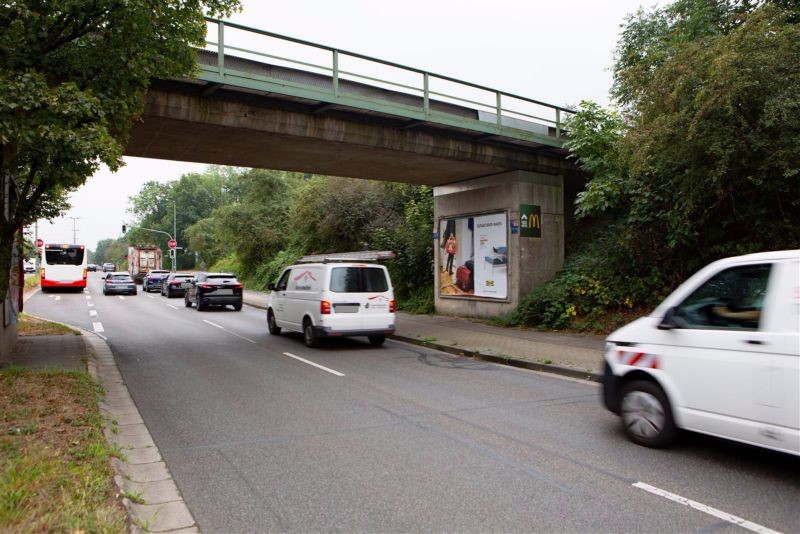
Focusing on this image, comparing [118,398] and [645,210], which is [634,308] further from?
[118,398]

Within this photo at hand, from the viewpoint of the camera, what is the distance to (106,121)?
7.36m

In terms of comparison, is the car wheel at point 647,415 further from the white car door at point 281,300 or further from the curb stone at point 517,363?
the white car door at point 281,300

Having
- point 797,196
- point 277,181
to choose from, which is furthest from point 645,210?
point 277,181

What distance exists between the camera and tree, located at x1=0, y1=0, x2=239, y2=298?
6516 mm

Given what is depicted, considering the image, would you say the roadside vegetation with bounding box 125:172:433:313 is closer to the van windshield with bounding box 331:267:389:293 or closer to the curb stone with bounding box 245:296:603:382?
the curb stone with bounding box 245:296:603:382

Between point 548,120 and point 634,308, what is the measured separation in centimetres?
590

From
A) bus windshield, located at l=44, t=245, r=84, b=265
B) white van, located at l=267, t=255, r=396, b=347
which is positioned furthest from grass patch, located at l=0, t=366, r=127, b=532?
bus windshield, located at l=44, t=245, r=84, b=265

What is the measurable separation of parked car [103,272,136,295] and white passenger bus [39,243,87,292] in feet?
10.4

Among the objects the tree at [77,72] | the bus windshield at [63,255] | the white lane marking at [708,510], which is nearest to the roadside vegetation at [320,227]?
the bus windshield at [63,255]

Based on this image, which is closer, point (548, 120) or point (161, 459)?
point (161, 459)

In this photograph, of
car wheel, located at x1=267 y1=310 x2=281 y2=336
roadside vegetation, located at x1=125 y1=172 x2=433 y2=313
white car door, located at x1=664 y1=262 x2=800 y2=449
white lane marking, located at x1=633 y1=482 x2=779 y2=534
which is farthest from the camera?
roadside vegetation, located at x1=125 y1=172 x2=433 y2=313

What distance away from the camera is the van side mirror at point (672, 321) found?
4988 millimetres

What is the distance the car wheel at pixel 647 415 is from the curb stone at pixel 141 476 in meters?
3.96

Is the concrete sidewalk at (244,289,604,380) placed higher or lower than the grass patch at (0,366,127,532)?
lower
